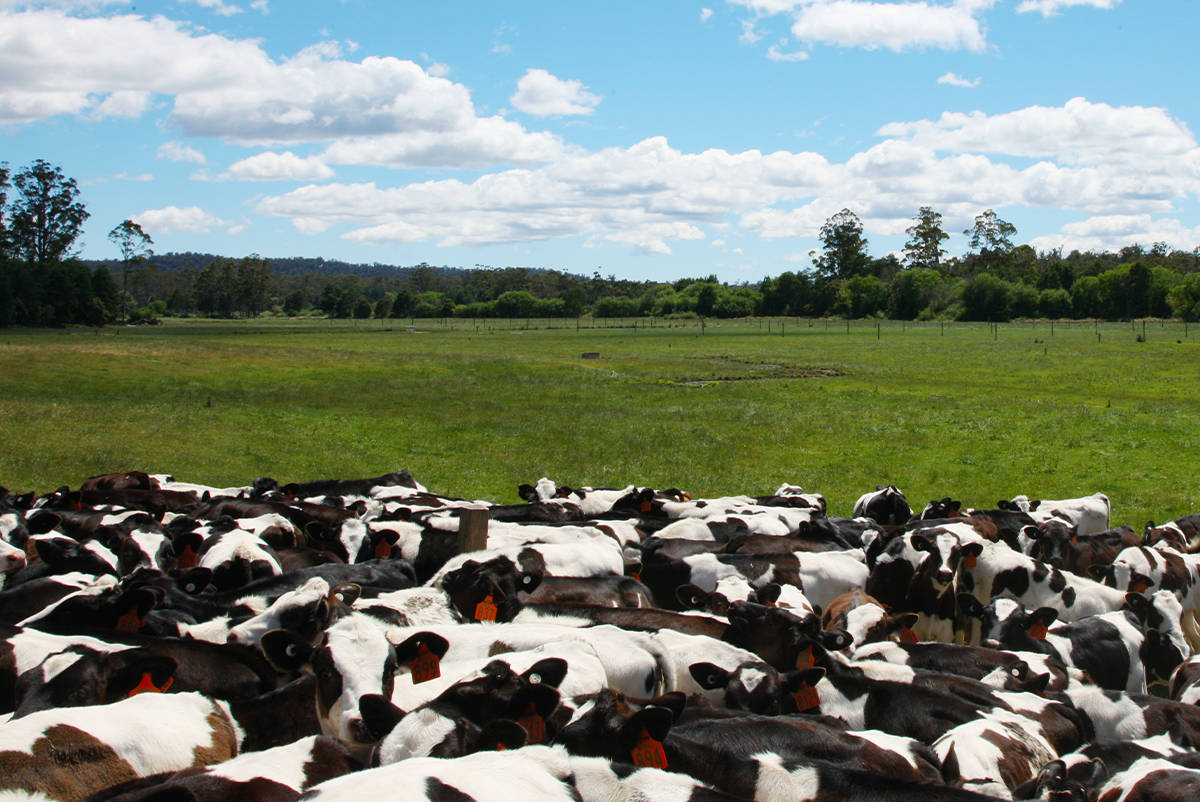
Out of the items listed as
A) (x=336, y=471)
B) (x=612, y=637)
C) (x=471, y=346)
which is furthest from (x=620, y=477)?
(x=471, y=346)

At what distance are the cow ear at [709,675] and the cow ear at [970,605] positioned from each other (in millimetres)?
3513

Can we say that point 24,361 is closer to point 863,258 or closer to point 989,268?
point 863,258

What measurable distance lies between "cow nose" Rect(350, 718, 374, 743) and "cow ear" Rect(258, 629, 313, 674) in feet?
3.35

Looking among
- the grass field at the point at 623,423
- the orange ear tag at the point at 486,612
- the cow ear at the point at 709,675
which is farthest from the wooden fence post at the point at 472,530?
the grass field at the point at 623,423

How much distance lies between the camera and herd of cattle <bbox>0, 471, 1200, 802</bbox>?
460 cm

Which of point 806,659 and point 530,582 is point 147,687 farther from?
point 806,659

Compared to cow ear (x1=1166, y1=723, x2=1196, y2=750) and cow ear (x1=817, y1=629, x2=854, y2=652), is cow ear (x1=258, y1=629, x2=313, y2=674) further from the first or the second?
cow ear (x1=1166, y1=723, x2=1196, y2=750)

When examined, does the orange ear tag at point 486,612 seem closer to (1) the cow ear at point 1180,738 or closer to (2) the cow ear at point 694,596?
(2) the cow ear at point 694,596

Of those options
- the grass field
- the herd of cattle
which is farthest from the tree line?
the herd of cattle

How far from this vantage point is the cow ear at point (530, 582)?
8.16m

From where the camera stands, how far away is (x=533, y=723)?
5.04 m

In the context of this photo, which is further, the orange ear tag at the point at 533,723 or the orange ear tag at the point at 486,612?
the orange ear tag at the point at 486,612

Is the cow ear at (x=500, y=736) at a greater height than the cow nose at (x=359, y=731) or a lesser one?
greater

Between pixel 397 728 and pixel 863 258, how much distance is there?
165 metres
